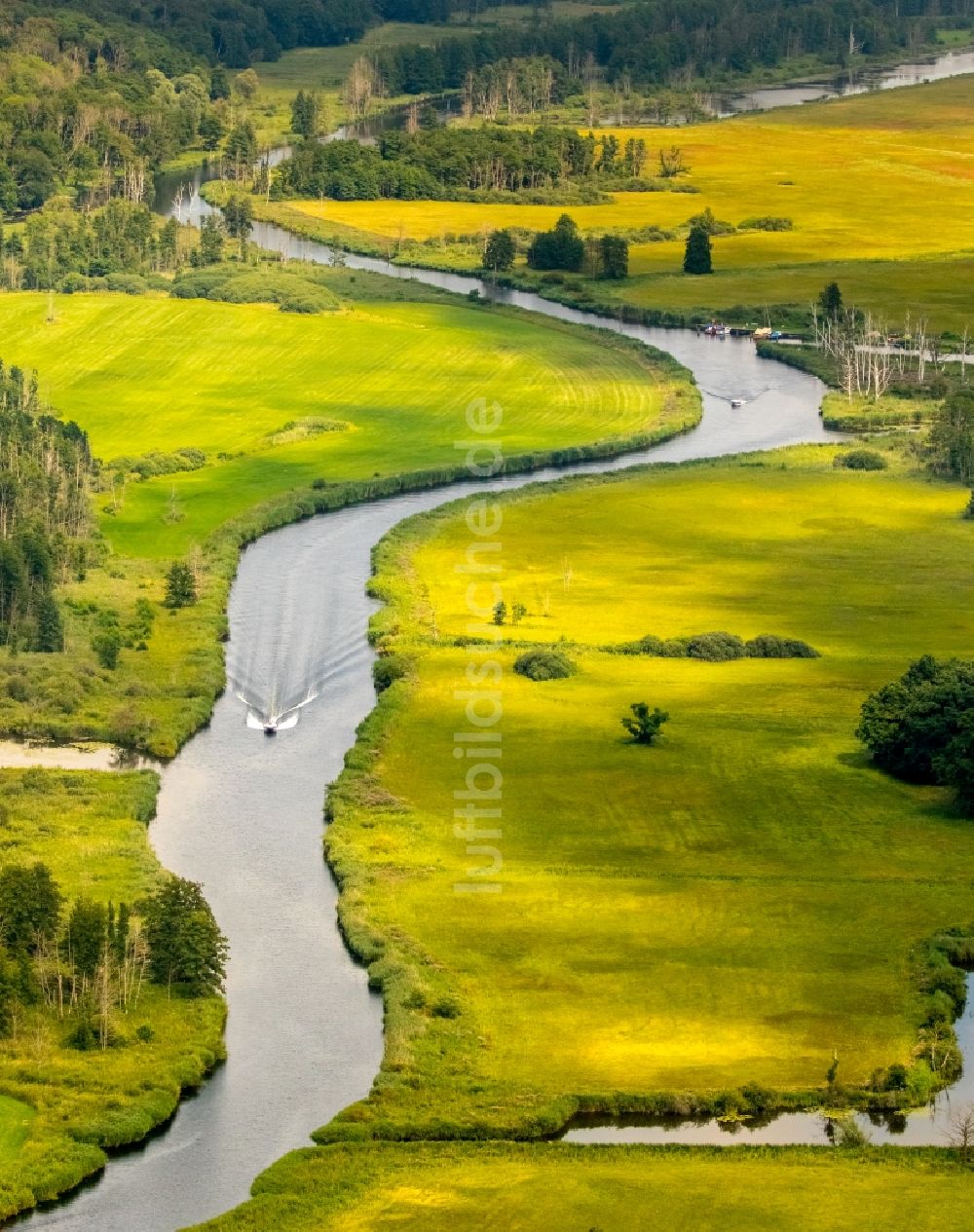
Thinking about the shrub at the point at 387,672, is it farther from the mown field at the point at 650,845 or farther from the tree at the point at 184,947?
the tree at the point at 184,947

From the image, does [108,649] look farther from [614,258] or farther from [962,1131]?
[614,258]

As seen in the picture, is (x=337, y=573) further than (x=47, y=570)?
Yes

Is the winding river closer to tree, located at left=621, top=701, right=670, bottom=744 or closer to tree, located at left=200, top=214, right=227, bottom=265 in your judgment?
tree, located at left=621, top=701, right=670, bottom=744

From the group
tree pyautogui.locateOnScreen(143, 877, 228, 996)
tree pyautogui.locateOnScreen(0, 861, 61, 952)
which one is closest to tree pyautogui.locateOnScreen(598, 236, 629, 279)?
tree pyautogui.locateOnScreen(0, 861, 61, 952)

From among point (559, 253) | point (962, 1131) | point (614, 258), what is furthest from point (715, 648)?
point (559, 253)

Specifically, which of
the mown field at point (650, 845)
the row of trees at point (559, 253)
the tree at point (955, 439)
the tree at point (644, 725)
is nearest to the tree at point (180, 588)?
the mown field at point (650, 845)

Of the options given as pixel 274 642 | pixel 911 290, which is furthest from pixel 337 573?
pixel 911 290

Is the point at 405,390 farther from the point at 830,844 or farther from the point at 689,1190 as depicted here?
the point at 689,1190
